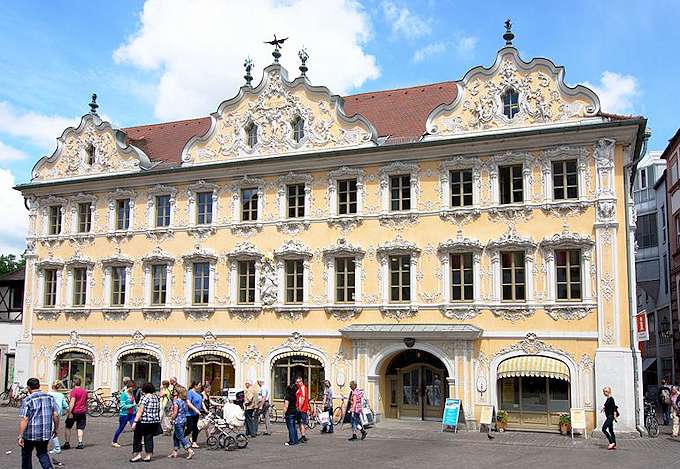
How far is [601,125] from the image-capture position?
82.6 feet

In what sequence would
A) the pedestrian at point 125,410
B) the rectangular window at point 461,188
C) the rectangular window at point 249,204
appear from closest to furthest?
the pedestrian at point 125,410
the rectangular window at point 461,188
the rectangular window at point 249,204

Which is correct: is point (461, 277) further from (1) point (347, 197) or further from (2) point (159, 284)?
(2) point (159, 284)

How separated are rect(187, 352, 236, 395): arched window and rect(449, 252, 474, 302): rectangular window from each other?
928 cm

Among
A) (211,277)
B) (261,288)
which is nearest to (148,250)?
(211,277)

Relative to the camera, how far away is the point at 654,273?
157 feet

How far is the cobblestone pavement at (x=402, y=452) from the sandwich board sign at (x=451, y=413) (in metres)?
0.47

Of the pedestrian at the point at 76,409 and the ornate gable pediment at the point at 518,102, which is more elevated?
the ornate gable pediment at the point at 518,102

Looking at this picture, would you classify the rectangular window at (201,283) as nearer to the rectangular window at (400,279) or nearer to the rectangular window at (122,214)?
the rectangular window at (122,214)

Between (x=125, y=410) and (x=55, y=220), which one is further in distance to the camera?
(x=55, y=220)

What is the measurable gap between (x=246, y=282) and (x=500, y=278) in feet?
32.3

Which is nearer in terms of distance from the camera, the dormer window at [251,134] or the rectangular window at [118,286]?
the dormer window at [251,134]

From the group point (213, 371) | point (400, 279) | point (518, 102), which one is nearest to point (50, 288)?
point (213, 371)

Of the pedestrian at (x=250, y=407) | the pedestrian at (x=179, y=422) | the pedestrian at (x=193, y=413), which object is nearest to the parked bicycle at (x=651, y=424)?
the pedestrian at (x=250, y=407)

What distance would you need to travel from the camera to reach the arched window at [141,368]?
3166cm
